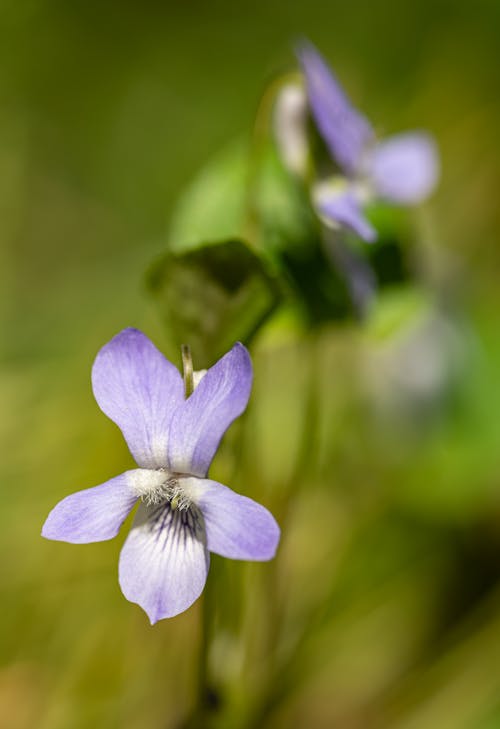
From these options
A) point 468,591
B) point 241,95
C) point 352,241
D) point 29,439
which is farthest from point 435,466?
point 241,95

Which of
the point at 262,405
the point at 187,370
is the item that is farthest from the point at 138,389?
the point at 262,405

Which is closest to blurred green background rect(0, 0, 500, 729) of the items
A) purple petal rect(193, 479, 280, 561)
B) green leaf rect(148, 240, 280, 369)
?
green leaf rect(148, 240, 280, 369)

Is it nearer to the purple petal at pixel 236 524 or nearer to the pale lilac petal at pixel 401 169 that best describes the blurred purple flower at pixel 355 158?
the pale lilac petal at pixel 401 169

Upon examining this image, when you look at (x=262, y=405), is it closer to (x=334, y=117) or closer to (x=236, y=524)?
(x=334, y=117)

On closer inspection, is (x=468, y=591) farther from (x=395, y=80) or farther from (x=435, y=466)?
(x=395, y=80)

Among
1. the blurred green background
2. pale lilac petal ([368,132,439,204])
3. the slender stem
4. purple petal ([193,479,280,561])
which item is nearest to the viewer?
purple petal ([193,479,280,561])

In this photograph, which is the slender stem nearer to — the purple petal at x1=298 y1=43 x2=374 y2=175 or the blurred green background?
the blurred green background

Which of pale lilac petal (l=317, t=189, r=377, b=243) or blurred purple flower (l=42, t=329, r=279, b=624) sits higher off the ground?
pale lilac petal (l=317, t=189, r=377, b=243)
